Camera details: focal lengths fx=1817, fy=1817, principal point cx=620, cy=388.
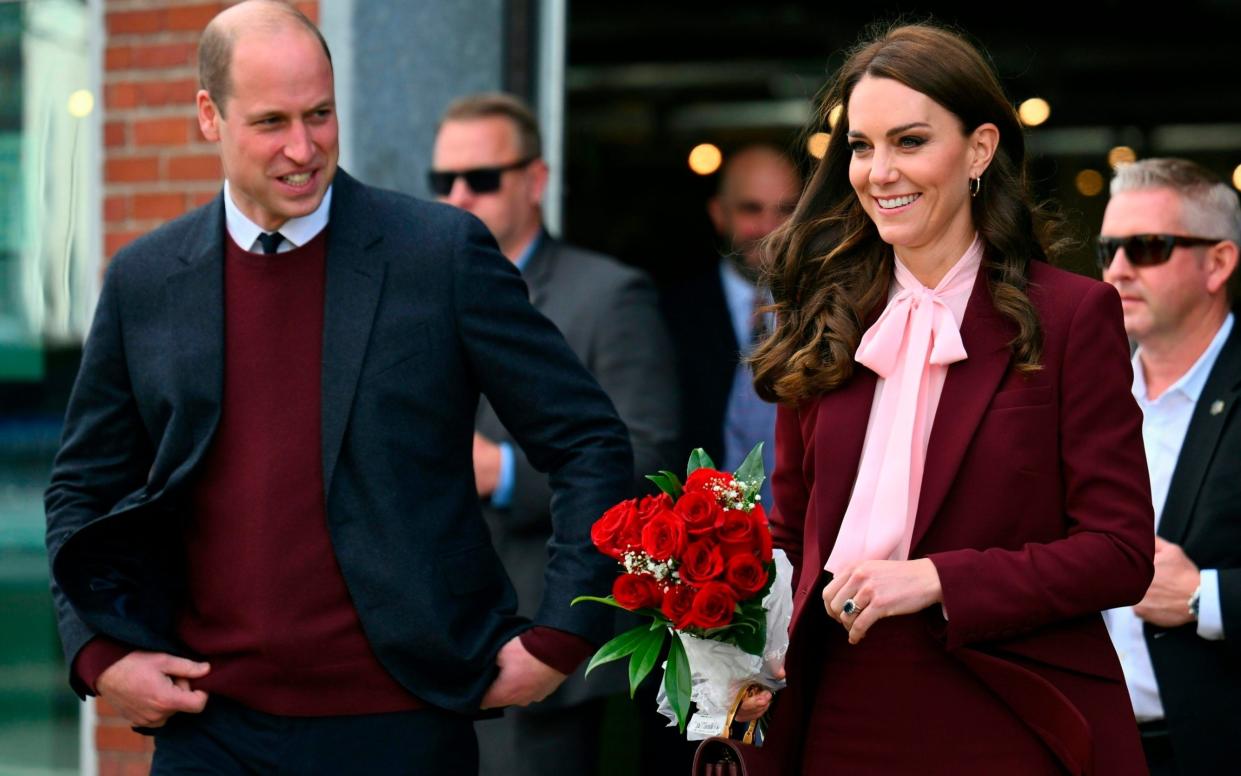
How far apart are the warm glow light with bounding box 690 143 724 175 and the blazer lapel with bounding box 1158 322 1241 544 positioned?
10.7 meters

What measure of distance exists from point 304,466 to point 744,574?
3.10 ft

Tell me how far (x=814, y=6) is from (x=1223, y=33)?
2809 millimetres

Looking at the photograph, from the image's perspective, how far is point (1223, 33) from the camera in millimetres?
12023

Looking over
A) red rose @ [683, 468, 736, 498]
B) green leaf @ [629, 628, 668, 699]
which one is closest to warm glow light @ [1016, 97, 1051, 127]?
red rose @ [683, 468, 736, 498]

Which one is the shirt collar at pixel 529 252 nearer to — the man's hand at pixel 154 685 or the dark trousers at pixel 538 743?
the dark trousers at pixel 538 743

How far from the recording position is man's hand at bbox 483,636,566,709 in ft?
11.6

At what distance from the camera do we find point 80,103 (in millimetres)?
6250

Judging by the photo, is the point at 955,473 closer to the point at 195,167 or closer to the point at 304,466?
the point at 304,466

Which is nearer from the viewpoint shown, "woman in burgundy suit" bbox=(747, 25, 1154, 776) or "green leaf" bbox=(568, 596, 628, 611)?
"woman in burgundy suit" bbox=(747, 25, 1154, 776)

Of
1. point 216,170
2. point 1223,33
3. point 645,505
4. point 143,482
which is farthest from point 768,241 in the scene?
point 1223,33

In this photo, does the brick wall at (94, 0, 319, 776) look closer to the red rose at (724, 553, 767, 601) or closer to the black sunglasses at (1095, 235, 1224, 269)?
the black sunglasses at (1095, 235, 1224, 269)

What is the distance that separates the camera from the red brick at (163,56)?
585 centimetres

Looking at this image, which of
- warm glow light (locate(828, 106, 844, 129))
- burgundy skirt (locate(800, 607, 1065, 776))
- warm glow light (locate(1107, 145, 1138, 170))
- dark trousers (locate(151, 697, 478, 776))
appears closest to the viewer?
burgundy skirt (locate(800, 607, 1065, 776))

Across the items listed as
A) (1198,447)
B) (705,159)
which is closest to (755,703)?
(1198,447)
